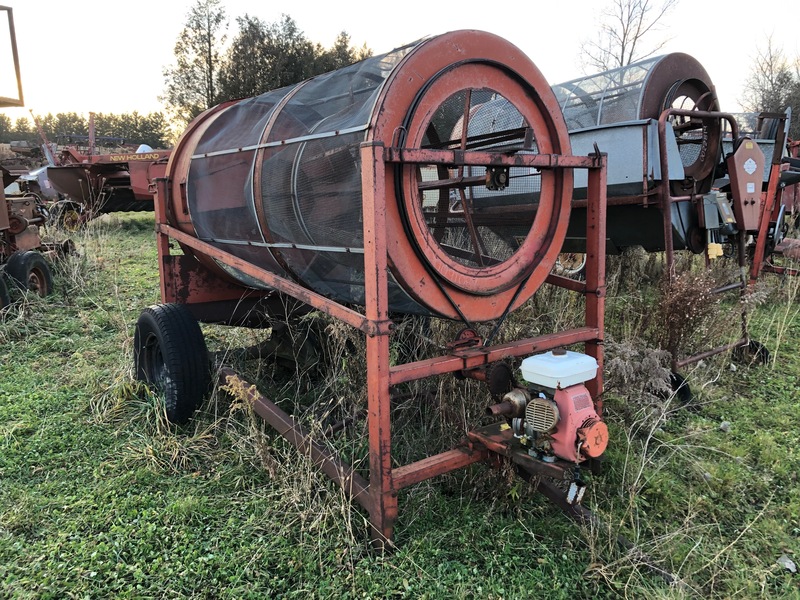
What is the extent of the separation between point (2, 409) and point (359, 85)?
10.8 feet

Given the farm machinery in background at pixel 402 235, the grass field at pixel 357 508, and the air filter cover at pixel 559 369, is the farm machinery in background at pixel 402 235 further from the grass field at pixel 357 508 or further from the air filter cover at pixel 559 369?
the grass field at pixel 357 508

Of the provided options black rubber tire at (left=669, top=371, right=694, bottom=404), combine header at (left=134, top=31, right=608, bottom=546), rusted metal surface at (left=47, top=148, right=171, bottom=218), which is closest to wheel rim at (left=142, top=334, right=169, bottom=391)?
combine header at (left=134, top=31, right=608, bottom=546)

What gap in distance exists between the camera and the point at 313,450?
290 cm

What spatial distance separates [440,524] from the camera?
2.71m

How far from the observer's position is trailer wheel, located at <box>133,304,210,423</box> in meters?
3.64

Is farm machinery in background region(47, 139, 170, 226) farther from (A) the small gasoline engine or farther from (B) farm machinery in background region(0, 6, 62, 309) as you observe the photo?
(A) the small gasoline engine

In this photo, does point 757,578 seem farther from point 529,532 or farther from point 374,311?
point 374,311

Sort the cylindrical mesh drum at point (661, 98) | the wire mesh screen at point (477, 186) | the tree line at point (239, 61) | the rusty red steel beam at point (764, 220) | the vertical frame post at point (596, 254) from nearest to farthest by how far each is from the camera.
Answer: the vertical frame post at point (596, 254) < the wire mesh screen at point (477, 186) < the cylindrical mesh drum at point (661, 98) < the rusty red steel beam at point (764, 220) < the tree line at point (239, 61)

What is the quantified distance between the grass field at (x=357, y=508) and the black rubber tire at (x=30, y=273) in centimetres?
221

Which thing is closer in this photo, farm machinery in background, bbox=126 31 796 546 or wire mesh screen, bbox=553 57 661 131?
farm machinery in background, bbox=126 31 796 546

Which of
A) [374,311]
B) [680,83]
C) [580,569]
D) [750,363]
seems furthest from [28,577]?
[680,83]

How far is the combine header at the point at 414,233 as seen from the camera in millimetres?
2367

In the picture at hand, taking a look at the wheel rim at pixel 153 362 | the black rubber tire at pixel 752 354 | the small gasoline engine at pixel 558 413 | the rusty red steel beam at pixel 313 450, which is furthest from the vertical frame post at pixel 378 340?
the black rubber tire at pixel 752 354

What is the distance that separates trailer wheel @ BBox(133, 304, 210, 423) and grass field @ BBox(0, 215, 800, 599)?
11 cm
